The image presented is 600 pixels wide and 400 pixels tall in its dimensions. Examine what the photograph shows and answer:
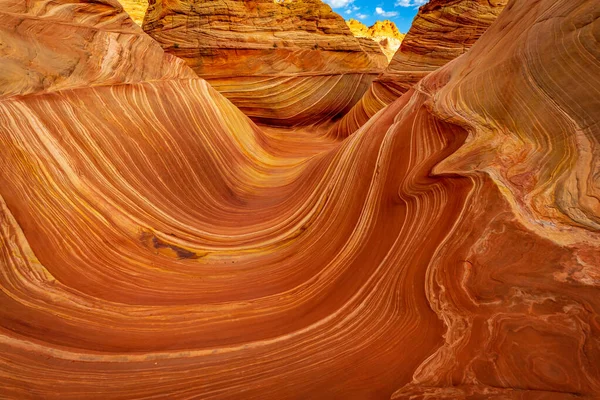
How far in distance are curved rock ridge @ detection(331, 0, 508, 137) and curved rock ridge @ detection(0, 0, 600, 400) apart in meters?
3.04

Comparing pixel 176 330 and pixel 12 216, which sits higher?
pixel 12 216

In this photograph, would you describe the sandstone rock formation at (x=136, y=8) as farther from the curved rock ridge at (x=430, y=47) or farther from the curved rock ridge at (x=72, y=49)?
the curved rock ridge at (x=72, y=49)

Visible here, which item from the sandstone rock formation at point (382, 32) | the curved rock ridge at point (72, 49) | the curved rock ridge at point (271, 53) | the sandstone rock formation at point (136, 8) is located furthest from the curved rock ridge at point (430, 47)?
the sandstone rock formation at point (382, 32)

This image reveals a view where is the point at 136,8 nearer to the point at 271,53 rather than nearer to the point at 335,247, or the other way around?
the point at 271,53

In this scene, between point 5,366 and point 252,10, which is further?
point 252,10

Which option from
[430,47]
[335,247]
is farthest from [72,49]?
[430,47]

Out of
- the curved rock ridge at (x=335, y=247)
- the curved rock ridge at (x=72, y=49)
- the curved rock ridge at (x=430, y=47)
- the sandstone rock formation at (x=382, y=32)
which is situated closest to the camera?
the curved rock ridge at (x=335, y=247)

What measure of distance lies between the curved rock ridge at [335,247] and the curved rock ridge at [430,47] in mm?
3037

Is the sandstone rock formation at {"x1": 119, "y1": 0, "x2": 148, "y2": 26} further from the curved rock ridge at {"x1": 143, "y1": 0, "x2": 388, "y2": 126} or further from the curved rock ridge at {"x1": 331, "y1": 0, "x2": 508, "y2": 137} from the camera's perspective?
the curved rock ridge at {"x1": 331, "y1": 0, "x2": 508, "y2": 137}

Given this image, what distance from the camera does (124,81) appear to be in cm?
315

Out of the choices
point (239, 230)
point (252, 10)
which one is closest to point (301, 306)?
point (239, 230)

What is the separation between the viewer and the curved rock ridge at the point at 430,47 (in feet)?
20.0

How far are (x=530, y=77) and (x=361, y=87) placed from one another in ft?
19.6

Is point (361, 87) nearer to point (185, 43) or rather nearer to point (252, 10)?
point (252, 10)
